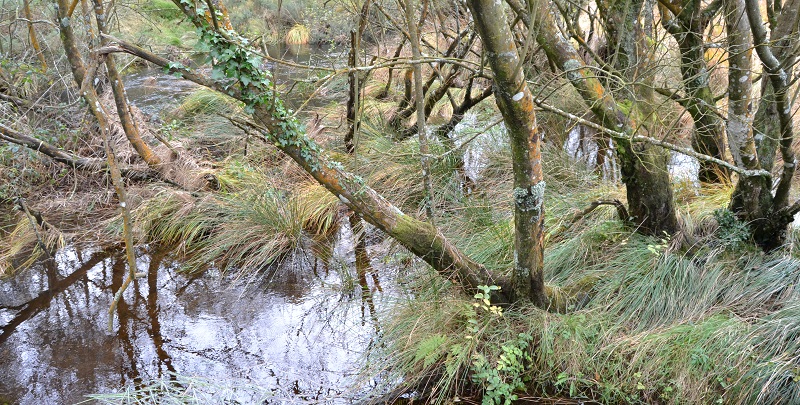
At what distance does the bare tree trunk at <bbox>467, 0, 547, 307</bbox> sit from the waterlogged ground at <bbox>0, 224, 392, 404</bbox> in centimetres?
124

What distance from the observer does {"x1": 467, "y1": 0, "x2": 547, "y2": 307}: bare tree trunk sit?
8.98 feet

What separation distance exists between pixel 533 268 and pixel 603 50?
5718 millimetres

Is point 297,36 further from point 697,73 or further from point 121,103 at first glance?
point 697,73

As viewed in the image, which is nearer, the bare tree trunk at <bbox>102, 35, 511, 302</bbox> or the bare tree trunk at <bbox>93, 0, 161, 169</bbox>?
the bare tree trunk at <bbox>102, 35, 511, 302</bbox>

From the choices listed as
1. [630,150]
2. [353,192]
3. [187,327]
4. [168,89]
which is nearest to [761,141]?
[630,150]

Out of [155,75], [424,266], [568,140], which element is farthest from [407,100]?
[155,75]

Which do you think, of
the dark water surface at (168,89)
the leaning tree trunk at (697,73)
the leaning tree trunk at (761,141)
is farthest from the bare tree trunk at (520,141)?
the dark water surface at (168,89)

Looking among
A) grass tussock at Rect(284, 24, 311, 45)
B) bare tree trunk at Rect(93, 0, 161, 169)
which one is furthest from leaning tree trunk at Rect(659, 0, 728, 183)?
grass tussock at Rect(284, 24, 311, 45)

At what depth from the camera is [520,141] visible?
10.2 ft

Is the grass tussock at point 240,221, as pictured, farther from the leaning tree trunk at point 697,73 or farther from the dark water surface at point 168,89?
the leaning tree trunk at point 697,73

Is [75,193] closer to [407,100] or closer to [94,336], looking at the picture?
[94,336]

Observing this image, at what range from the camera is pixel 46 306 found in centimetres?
493

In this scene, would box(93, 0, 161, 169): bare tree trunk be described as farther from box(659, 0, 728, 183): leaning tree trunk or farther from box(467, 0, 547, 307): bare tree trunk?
box(659, 0, 728, 183): leaning tree trunk

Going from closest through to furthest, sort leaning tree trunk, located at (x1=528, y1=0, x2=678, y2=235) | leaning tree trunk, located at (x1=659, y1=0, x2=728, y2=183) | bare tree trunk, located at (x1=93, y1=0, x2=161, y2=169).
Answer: leaning tree trunk, located at (x1=528, y1=0, x2=678, y2=235)
leaning tree trunk, located at (x1=659, y1=0, x2=728, y2=183)
bare tree trunk, located at (x1=93, y1=0, x2=161, y2=169)
